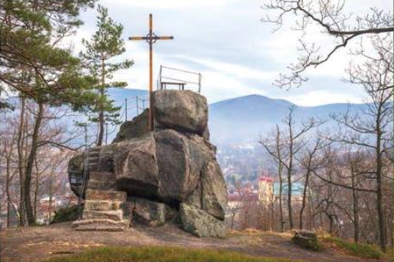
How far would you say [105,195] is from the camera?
14.1m

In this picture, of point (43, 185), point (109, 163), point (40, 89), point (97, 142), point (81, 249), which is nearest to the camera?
point (81, 249)

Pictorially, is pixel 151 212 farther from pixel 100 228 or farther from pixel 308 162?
pixel 308 162

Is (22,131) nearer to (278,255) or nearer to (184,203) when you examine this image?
(184,203)

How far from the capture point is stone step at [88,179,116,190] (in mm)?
14683

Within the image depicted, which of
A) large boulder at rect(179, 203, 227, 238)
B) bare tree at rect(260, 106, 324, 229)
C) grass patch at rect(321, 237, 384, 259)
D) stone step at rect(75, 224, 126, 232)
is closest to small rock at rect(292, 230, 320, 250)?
grass patch at rect(321, 237, 384, 259)

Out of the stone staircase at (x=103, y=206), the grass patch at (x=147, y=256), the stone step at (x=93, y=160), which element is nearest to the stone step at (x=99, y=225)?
the stone staircase at (x=103, y=206)

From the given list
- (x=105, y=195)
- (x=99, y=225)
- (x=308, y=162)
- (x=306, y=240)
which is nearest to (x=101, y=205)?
(x=105, y=195)

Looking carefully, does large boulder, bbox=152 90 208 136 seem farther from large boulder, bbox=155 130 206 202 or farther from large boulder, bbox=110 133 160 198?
large boulder, bbox=110 133 160 198

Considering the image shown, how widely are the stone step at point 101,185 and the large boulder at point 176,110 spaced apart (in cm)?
295

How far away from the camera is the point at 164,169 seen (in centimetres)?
1495

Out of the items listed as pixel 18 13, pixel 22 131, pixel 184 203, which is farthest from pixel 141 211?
pixel 22 131

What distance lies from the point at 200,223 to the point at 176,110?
415 cm

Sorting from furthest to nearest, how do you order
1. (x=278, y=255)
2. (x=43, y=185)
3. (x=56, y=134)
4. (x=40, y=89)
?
(x=43, y=185) < (x=56, y=134) < (x=278, y=255) < (x=40, y=89)

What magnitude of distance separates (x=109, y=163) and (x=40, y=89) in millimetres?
4888
